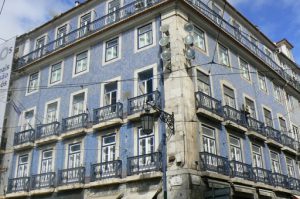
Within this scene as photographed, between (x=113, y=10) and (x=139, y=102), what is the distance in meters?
6.17

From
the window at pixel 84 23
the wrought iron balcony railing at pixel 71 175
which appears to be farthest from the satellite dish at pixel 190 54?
the wrought iron balcony railing at pixel 71 175

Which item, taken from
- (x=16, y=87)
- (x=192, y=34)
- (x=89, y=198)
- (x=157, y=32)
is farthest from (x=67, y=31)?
(x=89, y=198)

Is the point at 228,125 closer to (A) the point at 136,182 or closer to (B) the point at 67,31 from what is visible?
(A) the point at 136,182

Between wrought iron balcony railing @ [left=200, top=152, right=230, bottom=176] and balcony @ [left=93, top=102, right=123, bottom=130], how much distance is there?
376cm

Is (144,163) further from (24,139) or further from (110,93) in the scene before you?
(24,139)

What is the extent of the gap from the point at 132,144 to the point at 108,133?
4.86 ft

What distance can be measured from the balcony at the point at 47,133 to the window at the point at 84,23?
4.90 metres

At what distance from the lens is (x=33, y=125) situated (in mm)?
19688

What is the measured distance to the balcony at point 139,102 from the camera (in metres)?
14.9

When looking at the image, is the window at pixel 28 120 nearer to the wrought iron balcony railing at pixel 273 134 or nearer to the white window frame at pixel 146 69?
the white window frame at pixel 146 69

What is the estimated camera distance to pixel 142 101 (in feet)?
49.9

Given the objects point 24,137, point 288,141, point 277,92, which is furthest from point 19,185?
point 277,92

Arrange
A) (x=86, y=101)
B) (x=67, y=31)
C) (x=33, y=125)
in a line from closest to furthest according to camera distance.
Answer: (x=86, y=101) < (x=33, y=125) < (x=67, y=31)

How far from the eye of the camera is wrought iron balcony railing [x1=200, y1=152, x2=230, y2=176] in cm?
1405
